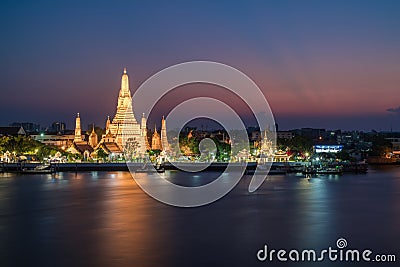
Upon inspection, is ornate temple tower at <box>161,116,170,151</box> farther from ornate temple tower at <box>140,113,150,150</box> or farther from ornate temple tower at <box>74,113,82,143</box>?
ornate temple tower at <box>74,113,82,143</box>

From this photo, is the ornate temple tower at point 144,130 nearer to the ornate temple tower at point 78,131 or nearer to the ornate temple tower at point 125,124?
the ornate temple tower at point 125,124

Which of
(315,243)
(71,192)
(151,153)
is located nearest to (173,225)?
(315,243)

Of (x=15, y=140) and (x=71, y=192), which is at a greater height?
(x=15, y=140)

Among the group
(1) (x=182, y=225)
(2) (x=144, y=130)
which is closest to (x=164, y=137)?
(2) (x=144, y=130)

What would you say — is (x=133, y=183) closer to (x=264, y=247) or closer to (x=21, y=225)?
(x=21, y=225)

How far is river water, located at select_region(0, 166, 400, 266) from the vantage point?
1455cm

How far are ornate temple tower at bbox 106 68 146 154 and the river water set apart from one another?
3031 cm

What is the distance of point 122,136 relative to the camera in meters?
59.9

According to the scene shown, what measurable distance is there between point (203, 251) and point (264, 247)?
62.9 inches

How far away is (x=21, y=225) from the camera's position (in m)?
18.8

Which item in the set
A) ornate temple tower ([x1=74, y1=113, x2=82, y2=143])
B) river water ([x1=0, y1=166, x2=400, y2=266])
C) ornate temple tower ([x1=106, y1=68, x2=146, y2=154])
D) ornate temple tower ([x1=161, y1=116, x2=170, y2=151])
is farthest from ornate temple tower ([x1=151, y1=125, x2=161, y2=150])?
river water ([x1=0, y1=166, x2=400, y2=266])

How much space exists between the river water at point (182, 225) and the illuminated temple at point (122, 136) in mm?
26842

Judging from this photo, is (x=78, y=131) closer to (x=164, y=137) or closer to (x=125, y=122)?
(x=125, y=122)

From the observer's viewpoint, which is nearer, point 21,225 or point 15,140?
point 21,225
